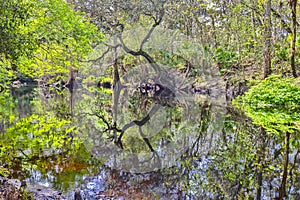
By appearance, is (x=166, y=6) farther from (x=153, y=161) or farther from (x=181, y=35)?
(x=153, y=161)

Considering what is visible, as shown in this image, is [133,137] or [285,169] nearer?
[285,169]

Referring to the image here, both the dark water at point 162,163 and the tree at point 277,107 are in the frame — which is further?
the tree at point 277,107

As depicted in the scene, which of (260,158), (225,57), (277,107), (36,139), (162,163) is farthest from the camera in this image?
(225,57)

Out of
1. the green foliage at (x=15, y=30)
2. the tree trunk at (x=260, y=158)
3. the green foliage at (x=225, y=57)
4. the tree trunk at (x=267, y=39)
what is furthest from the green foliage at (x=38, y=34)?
the green foliage at (x=225, y=57)

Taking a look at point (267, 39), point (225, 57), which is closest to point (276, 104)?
point (267, 39)

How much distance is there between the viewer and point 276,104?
11.1 m

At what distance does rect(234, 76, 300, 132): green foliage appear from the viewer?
7734 millimetres

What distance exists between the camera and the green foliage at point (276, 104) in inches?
305

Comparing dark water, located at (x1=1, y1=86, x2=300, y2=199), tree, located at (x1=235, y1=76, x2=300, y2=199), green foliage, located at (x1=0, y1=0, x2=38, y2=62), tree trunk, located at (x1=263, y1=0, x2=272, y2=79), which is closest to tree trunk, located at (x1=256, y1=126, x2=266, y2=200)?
dark water, located at (x1=1, y1=86, x2=300, y2=199)

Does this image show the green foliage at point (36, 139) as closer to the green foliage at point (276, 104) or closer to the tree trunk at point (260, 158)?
the tree trunk at point (260, 158)

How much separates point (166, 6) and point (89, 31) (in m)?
9.64

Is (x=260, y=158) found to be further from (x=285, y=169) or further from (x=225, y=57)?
(x=225, y=57)

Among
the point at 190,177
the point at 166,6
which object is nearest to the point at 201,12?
the point at 166,6

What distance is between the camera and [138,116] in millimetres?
12719
